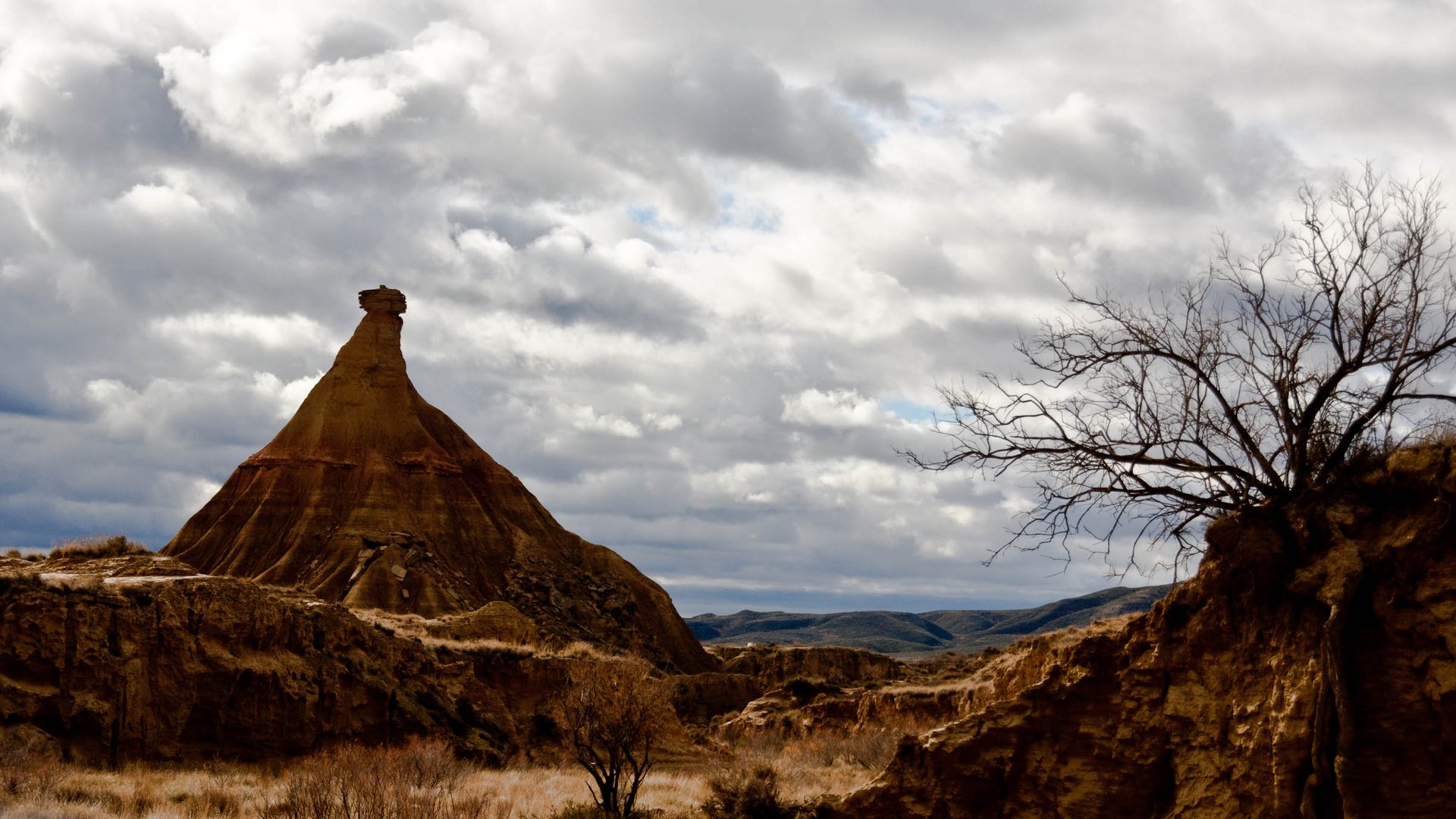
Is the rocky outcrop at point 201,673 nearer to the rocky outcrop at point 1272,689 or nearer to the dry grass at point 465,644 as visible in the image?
the dry grass at point 465,644

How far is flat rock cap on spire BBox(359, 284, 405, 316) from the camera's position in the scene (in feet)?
330

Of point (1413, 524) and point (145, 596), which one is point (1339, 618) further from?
point (145, 596)

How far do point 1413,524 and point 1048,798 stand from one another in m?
4.31

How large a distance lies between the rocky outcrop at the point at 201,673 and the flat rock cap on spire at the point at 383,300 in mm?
68042

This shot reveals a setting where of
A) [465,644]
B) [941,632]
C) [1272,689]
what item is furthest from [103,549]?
[941,632]

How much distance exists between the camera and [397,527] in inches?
3292

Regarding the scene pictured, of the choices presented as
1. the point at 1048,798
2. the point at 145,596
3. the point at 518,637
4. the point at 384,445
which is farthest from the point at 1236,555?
the point at 384,445

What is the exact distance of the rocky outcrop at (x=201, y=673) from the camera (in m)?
22.8

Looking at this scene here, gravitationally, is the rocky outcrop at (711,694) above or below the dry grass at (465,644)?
below

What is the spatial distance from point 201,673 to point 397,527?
59.5 meters

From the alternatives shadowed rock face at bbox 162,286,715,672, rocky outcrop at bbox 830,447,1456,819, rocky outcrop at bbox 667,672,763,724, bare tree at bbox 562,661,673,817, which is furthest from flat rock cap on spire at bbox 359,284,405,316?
rocky outcrop at bbox 830,447,1456,819

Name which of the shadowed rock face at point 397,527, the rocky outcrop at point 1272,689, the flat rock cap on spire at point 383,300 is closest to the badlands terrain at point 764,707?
the rocky outcrop at point 1272,689

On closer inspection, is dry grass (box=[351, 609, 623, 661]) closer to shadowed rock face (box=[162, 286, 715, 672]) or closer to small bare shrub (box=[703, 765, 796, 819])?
small bare shrub (box=[703, 765, 796, 819])

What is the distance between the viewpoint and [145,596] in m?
25.0
